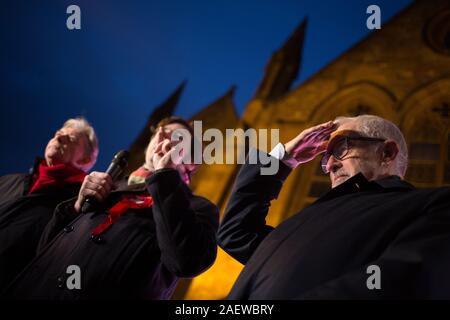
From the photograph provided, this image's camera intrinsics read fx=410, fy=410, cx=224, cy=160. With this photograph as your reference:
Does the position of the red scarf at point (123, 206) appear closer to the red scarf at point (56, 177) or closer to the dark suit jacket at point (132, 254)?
the dark suit jacket at point (132, 254)

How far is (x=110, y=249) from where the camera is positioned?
249 cm

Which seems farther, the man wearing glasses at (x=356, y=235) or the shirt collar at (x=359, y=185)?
the shirt collar at (x=359, y=185)

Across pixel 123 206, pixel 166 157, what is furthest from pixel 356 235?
pixel 123 206

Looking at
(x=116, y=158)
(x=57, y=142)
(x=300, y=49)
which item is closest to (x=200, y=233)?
(x=116, y=158)

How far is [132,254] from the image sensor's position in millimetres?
2494

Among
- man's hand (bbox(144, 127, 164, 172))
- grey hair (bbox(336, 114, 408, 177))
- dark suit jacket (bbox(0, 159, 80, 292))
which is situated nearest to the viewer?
grey hair (bbox(336, 114, 408, 177))

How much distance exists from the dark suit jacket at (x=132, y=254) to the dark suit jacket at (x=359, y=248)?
0.48 m

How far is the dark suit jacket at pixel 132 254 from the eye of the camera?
2297mm

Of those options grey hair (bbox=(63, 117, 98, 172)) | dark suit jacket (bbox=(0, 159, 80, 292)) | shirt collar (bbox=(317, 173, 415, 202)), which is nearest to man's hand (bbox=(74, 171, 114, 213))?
dark suit jacket (bbox=(0, 159, 80, 292))

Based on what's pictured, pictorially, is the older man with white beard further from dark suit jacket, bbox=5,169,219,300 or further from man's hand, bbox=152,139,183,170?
man's hand, bbox=152,139,183,170

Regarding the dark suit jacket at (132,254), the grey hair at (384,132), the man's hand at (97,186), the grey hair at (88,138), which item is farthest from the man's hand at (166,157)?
the grey hair at (88,138)

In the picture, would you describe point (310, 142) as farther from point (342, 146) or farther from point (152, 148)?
point (152, 148)

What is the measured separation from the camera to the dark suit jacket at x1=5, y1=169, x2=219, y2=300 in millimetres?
2297

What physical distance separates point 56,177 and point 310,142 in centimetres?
207
